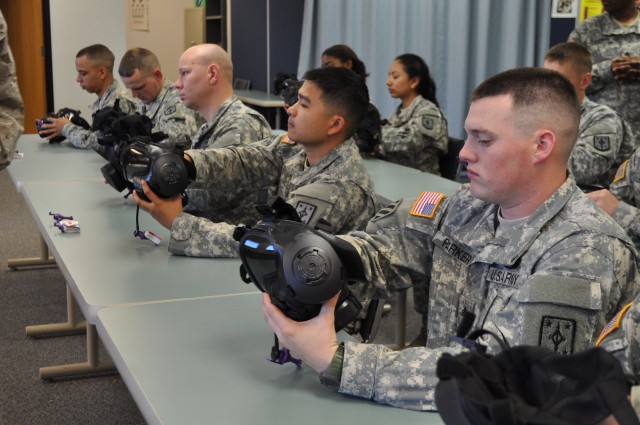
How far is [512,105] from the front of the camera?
1.48 m

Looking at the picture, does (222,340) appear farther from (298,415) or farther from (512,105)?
(512,105)

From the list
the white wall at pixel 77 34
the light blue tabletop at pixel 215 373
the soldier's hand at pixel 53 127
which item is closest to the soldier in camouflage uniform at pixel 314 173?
the light blue tabletop at pixel 215 373

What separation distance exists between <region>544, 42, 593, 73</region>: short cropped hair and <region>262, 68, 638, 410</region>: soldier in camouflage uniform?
201 centimetres

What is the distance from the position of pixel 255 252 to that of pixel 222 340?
0.28 meters

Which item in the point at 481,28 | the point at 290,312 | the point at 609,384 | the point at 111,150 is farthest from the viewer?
the point at 481,28

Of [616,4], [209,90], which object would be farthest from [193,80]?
[616,4]

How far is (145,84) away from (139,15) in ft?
18.1

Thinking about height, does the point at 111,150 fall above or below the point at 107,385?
above

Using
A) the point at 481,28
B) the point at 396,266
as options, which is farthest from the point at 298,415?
the point at 481,28

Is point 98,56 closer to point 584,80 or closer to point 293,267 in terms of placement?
point 584,80

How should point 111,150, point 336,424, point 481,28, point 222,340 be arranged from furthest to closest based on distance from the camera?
point 481,28
point 111,150
point 222,340
point 336,424

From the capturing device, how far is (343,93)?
2.46 m

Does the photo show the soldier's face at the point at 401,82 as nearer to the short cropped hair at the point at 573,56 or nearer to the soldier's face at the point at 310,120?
the short cropped hair at the point at 573,56

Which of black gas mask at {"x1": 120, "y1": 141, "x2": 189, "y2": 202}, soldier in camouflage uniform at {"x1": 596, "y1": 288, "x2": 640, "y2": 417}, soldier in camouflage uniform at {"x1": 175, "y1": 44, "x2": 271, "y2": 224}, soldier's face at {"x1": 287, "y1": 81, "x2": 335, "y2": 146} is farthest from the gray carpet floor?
soldier in camouflage uniform at {"x1": 596, "y1": 288, "x2": 640, "y2": 417}
